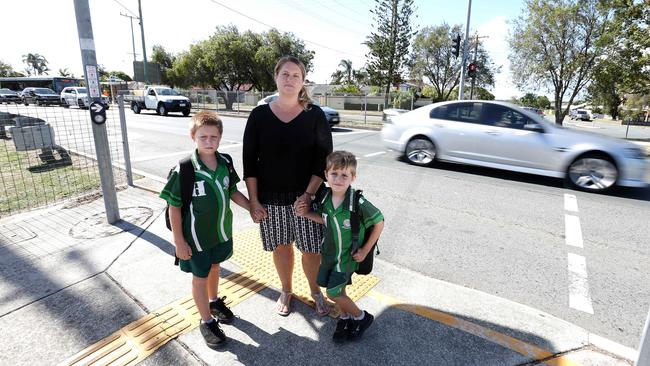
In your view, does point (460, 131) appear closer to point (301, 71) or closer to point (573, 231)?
point (573, 231)

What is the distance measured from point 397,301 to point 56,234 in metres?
3.62

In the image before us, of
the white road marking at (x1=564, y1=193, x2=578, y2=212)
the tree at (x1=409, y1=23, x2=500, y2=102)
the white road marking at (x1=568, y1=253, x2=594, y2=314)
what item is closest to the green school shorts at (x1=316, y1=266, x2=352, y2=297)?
the white road marking at (x1=568, y1=253, x2=594, y2=314)

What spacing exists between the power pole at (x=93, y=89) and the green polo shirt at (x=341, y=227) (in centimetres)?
301

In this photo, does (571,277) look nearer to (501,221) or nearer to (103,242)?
(501,221)

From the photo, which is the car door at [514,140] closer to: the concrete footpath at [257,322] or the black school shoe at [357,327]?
the concrete footpath at [257,322]

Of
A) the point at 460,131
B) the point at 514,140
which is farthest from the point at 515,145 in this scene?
the point at 460,131

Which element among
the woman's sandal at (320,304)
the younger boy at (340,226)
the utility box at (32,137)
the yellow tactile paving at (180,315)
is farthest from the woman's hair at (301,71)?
the utility box at (32,137)

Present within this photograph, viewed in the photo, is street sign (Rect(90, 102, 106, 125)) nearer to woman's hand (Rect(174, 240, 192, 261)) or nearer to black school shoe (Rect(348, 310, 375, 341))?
woman's hand (Rect(174, 240, 192, 261))

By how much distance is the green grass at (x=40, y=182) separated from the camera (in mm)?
5160

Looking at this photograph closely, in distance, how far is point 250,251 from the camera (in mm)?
3523

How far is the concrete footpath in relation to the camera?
2.13 metres

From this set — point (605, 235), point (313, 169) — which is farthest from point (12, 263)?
point (605, 235)

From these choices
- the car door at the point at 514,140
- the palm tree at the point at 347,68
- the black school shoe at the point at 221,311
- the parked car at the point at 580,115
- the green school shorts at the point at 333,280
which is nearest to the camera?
the green school shorts at the point at 333,280

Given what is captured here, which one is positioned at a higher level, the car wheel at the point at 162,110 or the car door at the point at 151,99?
the car door at the point at 151,99
